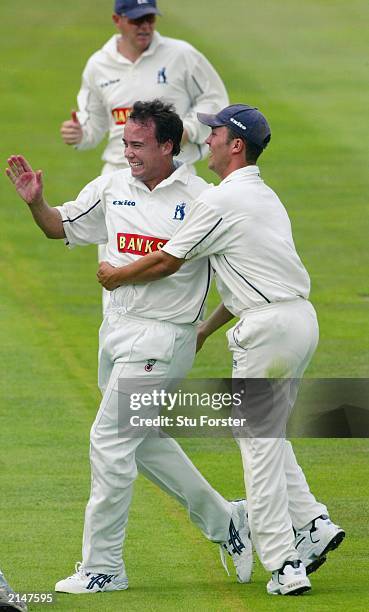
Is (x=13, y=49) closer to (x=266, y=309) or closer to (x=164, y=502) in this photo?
(x=164, y=502)

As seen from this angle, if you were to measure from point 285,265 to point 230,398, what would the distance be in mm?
909

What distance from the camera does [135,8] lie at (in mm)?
12953

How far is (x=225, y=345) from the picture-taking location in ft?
47.6

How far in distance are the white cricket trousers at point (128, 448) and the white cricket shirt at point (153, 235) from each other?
0.09m

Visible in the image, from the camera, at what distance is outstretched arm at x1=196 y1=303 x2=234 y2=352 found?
8844 mm

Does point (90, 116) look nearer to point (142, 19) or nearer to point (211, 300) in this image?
point (142, 19)

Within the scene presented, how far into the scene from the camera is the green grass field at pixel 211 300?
8898 millimetres

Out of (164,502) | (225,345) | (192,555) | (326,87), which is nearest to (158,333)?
(192,555)

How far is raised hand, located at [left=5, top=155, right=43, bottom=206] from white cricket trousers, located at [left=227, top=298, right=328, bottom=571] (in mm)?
1286

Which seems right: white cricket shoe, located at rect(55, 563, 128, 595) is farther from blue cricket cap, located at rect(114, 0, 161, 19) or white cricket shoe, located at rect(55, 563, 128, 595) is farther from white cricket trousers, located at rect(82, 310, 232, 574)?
blue cricket cap, located at rect(114, 0, 161, 19)

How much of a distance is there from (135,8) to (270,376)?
5.41 m

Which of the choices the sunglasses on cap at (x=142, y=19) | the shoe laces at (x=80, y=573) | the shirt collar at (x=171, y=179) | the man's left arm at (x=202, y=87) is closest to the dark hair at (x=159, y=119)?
the shirt collar at (x=171, y=179)

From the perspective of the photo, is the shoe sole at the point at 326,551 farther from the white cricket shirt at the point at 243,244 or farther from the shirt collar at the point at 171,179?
the shirt collar at the point at 171,179

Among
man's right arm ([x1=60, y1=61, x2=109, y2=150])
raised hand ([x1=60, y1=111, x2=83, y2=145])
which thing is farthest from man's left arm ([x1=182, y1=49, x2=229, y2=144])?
raised hand ([x1=60, y1=111, x2=83, y2=145])
